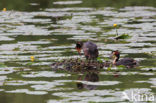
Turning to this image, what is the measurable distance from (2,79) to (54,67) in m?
1.48

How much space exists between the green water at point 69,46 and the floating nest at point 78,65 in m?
0.26

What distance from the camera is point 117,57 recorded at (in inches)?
478

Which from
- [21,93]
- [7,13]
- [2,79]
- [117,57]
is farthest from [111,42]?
[7,13]

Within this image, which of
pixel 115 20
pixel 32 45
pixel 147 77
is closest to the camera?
pixel 147 77

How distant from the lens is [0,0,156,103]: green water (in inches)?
374

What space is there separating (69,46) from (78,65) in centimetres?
312

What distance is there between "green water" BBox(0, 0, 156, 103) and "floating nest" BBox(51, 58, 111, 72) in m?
0.26

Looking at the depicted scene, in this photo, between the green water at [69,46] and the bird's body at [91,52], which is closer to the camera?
the green water at [69,46]

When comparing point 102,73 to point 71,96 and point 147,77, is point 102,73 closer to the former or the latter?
point 147,77

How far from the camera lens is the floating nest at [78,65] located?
1162 cm

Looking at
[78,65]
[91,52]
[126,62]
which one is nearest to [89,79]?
[78,65]

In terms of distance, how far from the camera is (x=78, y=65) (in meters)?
11.6

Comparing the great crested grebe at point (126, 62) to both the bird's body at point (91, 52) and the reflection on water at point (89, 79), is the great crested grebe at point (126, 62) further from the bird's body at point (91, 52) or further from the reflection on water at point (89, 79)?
the reflection on water at point (89, 79)

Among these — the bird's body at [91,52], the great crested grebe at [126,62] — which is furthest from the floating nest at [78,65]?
the bird's body at [91,52]
